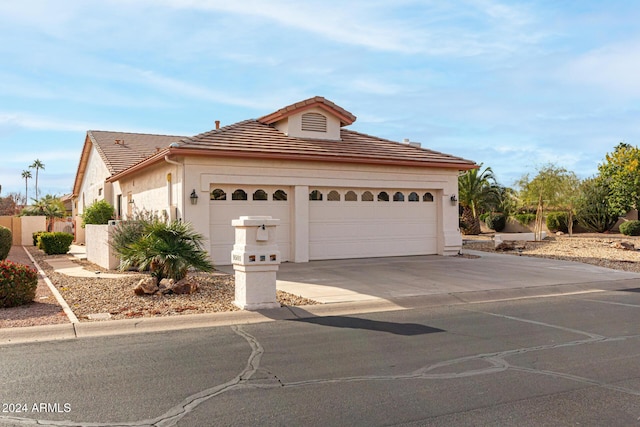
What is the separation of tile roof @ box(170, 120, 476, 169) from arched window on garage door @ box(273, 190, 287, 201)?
1272 millimetres

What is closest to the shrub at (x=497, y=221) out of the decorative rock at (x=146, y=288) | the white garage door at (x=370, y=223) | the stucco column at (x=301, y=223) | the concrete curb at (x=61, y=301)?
the white garage door at (x=370, y=223)

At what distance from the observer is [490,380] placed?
5969 mm

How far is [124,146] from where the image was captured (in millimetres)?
29344

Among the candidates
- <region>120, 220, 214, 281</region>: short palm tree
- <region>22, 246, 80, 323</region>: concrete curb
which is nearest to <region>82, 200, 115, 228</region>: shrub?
<region>22, 246, 80, 323</region>: concrete curb

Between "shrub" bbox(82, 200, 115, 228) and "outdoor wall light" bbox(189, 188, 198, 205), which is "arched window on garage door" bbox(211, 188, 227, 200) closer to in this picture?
"outdoor wall light" bbox(189, 188, 198, 205)

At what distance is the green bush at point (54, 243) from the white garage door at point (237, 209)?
33.0 feet

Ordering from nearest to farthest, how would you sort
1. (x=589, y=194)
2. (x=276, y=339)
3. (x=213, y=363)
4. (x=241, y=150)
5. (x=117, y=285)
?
(x=213, y=363) < (x=276, y=339) < (x=117, y=285) < (x=241, y=150) < (x=589, y=194)

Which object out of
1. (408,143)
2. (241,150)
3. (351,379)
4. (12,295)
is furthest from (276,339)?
(408,143)

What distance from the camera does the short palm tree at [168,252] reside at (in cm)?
1144

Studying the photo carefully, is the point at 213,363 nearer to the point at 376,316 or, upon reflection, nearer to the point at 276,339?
the point at 276,339

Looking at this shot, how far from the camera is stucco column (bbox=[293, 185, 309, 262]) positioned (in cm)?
1730

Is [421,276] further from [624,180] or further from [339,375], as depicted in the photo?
[624,180]

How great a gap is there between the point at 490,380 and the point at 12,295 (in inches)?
319

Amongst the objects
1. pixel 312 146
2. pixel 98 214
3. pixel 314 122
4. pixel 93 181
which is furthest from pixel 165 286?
pixel 93 181
